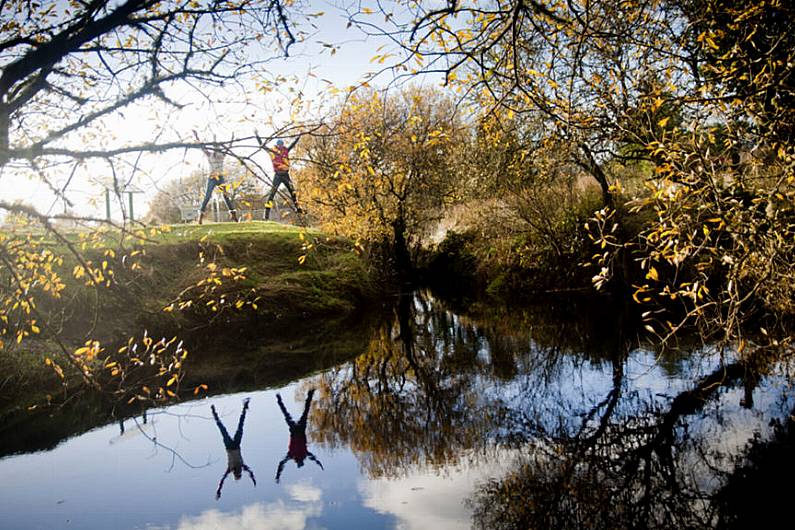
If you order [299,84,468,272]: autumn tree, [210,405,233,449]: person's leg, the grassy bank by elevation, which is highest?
[299,84,468,272]: autumn tree

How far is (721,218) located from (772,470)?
7.88 feet

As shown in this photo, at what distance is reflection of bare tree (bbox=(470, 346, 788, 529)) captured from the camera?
5.02m

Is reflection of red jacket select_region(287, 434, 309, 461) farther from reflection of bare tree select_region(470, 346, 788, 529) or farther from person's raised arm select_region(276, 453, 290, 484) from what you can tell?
reflection of bare tree select_region(470, 346, 788, 529)

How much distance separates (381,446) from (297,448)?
965 millimetres

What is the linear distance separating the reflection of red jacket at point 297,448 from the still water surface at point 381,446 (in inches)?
1.3

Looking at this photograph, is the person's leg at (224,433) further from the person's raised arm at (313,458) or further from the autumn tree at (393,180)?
the autumn tree at (393,180)

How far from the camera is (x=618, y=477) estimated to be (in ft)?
18.9

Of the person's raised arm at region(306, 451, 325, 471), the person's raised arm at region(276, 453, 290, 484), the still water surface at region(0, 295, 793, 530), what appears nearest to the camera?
the still water surface at region(0, 295, 793, 530)

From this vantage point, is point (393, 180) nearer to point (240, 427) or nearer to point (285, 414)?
point (285, 414)

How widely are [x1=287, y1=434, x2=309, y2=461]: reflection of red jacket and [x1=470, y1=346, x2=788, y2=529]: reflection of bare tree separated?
215 centimetres

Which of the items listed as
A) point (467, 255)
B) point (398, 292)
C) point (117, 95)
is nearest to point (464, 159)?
point (467, 255)

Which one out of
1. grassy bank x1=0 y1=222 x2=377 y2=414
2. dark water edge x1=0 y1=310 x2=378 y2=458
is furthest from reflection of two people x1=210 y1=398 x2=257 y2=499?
grassy bank x1=0 y1=222 x2=377 y2=414

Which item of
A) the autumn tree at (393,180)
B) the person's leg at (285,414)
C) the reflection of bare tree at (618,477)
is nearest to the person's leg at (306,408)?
the person's leg at (285,414)

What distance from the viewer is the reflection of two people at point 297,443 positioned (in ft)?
21.5
